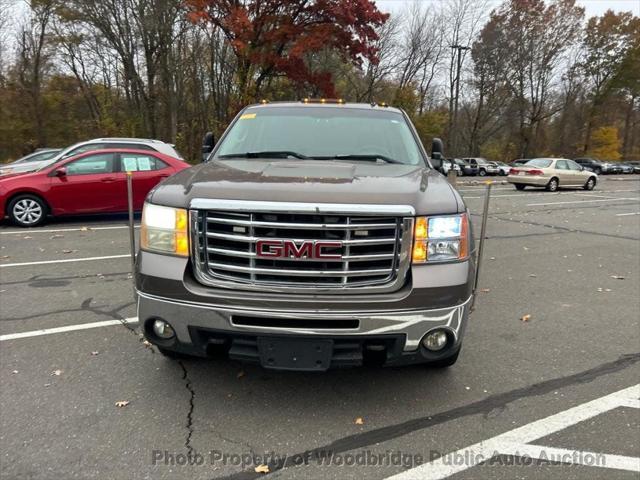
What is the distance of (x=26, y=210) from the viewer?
941cm

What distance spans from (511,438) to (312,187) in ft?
6.11

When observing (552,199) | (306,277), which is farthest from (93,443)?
(552,199)

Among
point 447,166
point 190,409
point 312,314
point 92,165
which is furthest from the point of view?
point 92,165

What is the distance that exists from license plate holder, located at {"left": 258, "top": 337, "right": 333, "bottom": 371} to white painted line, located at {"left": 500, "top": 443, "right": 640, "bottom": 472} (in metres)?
1.13

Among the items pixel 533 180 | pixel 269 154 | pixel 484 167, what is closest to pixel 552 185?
pixel 533 180

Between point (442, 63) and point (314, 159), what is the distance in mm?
47429

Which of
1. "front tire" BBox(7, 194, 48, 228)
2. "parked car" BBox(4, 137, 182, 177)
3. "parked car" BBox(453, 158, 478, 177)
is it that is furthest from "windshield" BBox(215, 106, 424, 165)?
"parked car" BBox(453, 158, 478, 177)

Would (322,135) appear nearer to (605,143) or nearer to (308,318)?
(308,318)

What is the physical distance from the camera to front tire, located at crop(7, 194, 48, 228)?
30.8 feet

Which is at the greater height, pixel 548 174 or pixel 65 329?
pixel 548 174

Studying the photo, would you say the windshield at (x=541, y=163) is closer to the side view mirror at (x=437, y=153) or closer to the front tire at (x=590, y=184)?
the front tire at (x=590, y=184)

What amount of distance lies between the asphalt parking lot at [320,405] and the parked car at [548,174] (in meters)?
17.3

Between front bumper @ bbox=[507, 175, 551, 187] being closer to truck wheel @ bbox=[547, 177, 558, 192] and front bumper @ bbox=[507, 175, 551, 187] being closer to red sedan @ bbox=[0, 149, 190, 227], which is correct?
truck wheel @ bbox=[547, 177, 558, 192]

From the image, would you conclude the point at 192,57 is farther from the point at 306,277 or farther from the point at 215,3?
the point at 306,277
